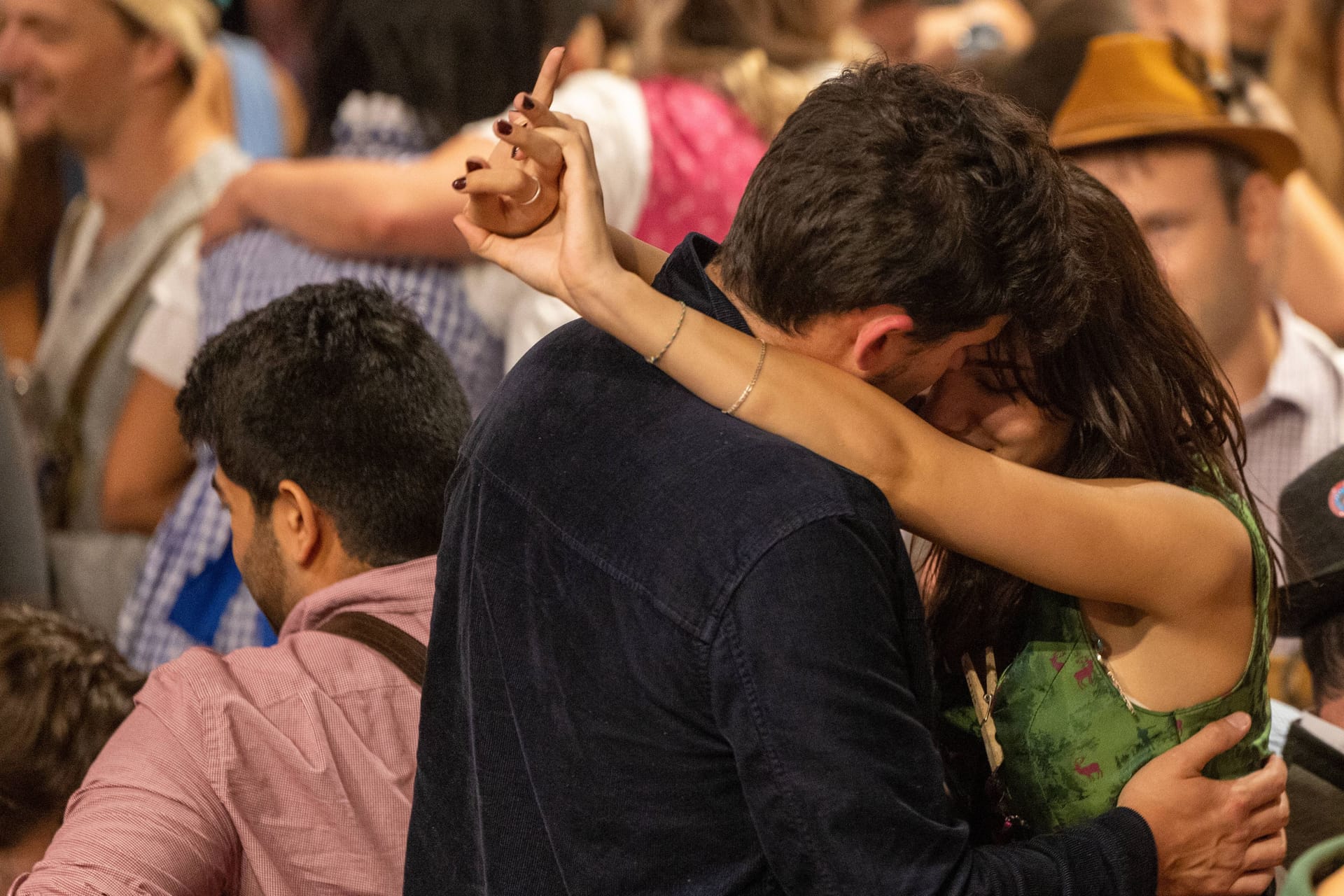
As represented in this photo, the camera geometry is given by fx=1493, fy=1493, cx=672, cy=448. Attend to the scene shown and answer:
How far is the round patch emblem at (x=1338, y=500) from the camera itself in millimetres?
1806

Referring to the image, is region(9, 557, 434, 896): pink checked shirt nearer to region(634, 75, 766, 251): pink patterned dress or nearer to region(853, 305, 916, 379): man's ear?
region(853, 305, 916, 379): man's ear

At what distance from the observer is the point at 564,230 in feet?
4.01

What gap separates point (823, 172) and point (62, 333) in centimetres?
230

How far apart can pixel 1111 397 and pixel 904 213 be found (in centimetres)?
41

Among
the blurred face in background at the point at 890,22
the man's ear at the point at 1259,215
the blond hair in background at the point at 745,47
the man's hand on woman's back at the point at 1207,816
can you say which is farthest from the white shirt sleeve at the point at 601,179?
the blurred face in background at the point at 890,22

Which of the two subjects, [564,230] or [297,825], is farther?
[297,825]

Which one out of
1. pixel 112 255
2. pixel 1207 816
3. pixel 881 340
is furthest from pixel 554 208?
pixel 112 255

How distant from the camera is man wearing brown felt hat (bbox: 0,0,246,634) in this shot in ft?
9.03

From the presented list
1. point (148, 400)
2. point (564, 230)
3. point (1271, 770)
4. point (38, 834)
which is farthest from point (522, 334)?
point (1271, 770)

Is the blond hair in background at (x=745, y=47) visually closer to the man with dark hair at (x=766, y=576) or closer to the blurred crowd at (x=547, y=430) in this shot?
the blurred crowd at (x=547, y=430)

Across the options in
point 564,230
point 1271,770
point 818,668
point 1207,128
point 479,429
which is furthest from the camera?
point 1207,128

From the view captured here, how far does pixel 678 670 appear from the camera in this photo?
1.16 m

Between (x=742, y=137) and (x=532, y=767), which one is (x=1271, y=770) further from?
(x=742, y=137)

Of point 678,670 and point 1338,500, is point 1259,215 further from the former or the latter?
point 678,670
